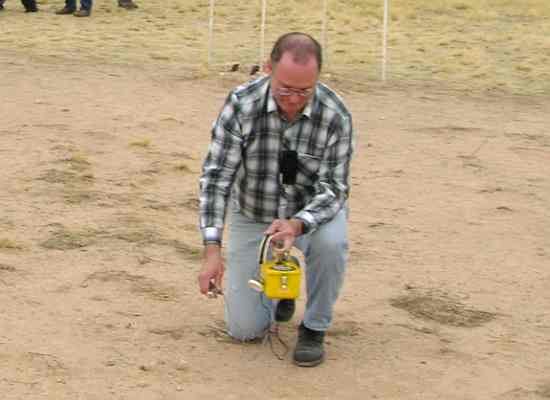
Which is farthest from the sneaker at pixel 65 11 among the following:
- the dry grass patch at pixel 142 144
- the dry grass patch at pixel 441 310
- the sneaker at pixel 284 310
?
the sneaker at pixel 284 310

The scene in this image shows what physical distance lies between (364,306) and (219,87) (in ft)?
17.3

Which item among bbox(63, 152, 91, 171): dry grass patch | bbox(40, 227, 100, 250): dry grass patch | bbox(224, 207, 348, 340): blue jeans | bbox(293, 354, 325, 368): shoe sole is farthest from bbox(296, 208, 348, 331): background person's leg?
bbox(63, 152, 91, 171): dry grass patch

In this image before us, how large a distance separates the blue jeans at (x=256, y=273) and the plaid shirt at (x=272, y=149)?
111 millimetres

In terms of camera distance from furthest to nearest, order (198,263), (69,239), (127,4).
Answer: (127,4) < (69,239) < (198,263)

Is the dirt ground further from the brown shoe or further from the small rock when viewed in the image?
the brown shoe

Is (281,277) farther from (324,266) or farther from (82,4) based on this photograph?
(82,4)

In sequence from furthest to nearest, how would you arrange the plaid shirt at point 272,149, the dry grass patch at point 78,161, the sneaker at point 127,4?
the sneaker at point 127,4 < the dry grass patch at point 78,161 < the plaid shirt at point 272,149

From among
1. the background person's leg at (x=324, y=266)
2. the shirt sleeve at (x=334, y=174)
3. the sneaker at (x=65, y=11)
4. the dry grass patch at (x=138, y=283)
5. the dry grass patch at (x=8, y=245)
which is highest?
the shirt sleeve at (x=334, y=174)

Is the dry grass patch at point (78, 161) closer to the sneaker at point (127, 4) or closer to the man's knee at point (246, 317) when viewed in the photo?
the man's knee at point (246, 317)

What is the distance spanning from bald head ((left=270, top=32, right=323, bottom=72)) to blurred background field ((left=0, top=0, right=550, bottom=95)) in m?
6.44

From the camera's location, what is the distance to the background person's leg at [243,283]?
4.46 metres

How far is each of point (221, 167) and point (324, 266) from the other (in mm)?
529

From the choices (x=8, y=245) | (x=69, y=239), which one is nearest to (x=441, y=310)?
(x=69, y=239)

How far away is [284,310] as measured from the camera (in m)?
4.45
